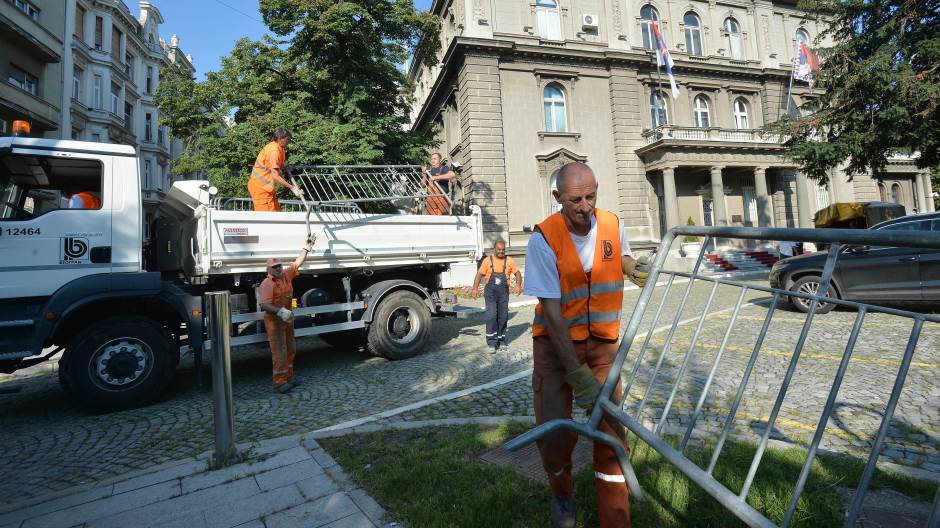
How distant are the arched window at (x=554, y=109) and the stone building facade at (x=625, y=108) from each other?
53 millimetres

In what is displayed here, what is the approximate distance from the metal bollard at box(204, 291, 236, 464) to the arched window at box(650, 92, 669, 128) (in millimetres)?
23702

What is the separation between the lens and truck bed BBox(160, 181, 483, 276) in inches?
212

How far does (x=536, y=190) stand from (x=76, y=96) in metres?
27.8

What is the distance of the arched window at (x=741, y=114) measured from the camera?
2509 cm

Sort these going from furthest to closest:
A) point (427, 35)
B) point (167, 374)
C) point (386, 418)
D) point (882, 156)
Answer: point (427, 35) → point (882, 156) → point (167, 374) → point (386, 418)

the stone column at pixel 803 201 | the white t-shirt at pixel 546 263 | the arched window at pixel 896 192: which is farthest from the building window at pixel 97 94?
the arched window at pixel 896 192

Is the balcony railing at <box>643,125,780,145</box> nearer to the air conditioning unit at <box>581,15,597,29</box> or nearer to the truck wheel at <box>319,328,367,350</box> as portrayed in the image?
the air conditioning unit at <box>581,15,597,29</box>

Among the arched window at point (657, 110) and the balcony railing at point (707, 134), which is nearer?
the balcony railing at point (707, 134)

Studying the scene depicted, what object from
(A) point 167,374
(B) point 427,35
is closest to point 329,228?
(A) point 167,374

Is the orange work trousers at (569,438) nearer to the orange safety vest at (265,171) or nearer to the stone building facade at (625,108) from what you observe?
the orange safety vest at (265,171)

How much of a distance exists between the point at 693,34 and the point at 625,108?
23.7 feet

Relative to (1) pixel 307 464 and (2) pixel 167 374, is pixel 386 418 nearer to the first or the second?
(1) pixel 307 464

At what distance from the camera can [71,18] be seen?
21.9 meters

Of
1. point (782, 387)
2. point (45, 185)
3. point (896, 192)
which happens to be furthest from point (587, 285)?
point (896, 192)
